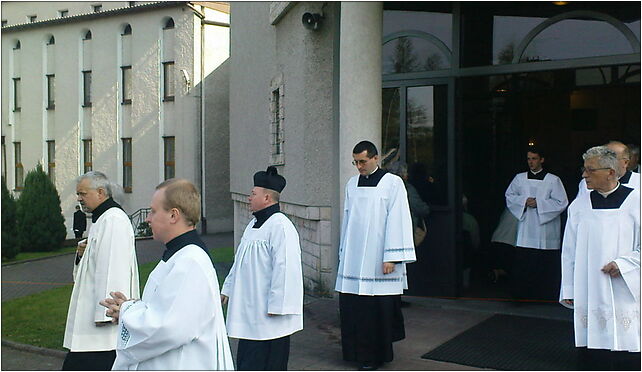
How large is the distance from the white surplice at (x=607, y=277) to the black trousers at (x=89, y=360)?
12.3 ft

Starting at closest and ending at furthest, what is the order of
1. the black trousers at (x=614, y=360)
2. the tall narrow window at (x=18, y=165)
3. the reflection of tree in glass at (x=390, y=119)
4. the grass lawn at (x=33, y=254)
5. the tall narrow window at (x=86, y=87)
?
1. the black trousers at (x=614, y=360)
2. the reflection of tree in glass at (x=390, y=119)
3. the grass lawn at (x=33, y=254)
4. the tall narrow window at (x=86, y=87)
5. the tall narrow window at (x=18, y=165)

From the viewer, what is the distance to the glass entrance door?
973 cm

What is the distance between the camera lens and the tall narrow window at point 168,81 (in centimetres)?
2828

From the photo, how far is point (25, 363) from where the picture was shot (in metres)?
8.07

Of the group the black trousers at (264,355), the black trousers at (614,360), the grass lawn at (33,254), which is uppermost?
the black trousers at (264,355)

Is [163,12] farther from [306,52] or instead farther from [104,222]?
[104,222]

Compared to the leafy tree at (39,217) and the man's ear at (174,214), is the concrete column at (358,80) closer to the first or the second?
the man's ear at (174,214)

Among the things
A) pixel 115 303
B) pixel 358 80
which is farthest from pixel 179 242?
pixel 358 80

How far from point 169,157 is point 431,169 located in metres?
19.9

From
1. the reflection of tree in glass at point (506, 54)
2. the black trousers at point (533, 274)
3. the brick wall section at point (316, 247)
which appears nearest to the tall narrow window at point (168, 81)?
the brick wall section at point (316, 247)

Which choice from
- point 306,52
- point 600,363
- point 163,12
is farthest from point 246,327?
point 163,12

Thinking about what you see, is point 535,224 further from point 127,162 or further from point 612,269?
point 127,162

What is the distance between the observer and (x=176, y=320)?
133 inches

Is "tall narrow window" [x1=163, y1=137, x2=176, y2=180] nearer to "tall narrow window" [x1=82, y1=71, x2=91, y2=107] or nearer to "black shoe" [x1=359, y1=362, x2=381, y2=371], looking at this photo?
"tall narrow window" [x1=82, y1=71, x2=91, y2=107]
